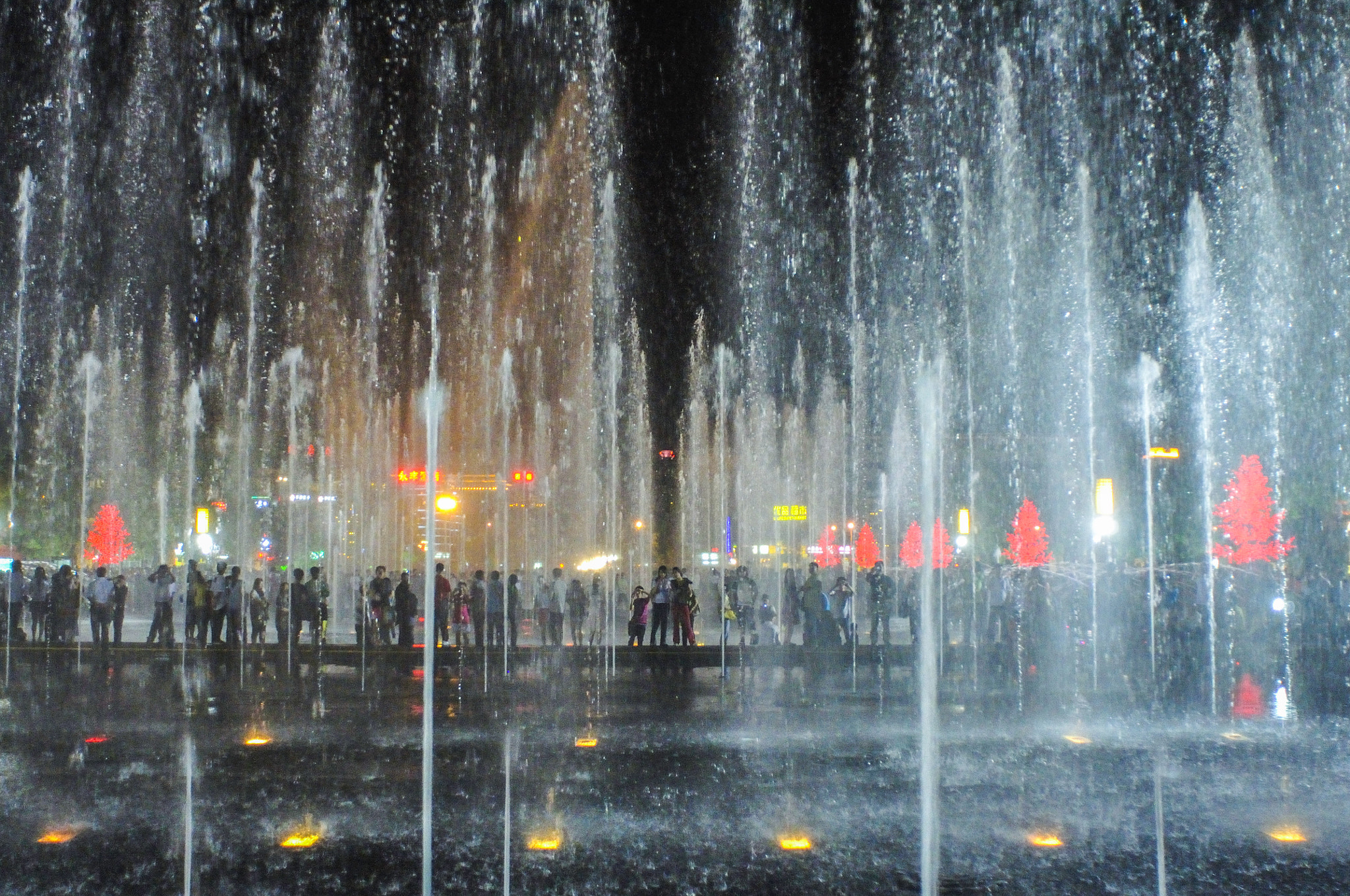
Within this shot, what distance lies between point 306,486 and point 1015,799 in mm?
49746

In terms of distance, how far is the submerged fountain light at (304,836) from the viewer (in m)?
6.24

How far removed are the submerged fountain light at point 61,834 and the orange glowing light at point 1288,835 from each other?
674 centimetres

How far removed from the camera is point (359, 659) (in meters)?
16.4

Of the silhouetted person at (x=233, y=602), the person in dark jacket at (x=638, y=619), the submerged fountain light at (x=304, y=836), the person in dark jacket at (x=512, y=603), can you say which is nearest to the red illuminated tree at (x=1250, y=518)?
the person in dark jacket at (x=638, y=619)

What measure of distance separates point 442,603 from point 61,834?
476 inches

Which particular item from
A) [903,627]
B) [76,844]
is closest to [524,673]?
[76,844]

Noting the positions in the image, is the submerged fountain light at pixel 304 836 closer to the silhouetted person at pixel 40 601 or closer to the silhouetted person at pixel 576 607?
the silhouetted person at pixel 576 607

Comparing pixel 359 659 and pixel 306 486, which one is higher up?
pixel 306 486

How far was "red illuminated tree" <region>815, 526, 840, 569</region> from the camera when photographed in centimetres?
5294

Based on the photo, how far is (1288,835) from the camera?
21.3ft

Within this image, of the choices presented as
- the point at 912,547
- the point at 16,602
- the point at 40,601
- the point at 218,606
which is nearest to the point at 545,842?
the point at 218,606

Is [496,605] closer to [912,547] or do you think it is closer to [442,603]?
[442,603]

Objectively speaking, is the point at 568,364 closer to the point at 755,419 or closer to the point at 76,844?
the point at 755,419

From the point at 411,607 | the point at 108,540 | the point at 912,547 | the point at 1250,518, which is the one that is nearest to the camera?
the point at 411,607
